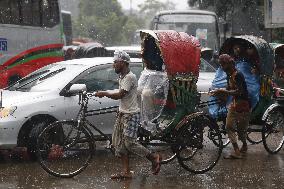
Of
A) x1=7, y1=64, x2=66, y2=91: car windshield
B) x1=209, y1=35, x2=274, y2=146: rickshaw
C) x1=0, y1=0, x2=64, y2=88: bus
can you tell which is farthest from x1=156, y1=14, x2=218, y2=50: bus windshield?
x1=7, y1=64, x2=66, y2=91: car windshield

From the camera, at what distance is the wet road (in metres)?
7.16

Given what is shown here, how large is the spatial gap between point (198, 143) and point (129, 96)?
1.36m

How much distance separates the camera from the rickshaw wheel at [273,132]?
9.48 metres

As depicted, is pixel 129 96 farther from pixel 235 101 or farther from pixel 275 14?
pixel 275 14

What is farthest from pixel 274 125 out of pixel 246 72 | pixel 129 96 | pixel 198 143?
pixel 129 96

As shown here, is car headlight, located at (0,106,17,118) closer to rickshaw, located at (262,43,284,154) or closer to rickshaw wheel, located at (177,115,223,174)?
rickshaw wheel, located at (177,115,223,174)

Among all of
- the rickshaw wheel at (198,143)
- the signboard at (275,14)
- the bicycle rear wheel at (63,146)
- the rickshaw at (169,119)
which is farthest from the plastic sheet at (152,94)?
the signboard at (275,14)

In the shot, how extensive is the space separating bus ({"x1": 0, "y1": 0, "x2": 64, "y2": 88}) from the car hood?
6.39 meters

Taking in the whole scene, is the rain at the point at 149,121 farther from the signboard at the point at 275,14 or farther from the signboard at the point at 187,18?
the signboard at the point at 187,18

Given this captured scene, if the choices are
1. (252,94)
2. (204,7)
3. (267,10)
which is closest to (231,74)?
(252,94)

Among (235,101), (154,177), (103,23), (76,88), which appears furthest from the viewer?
(103,23)

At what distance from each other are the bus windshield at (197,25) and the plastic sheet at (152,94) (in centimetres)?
1349

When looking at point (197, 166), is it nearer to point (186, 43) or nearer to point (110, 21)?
point (186, 43)

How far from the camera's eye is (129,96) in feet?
24.2
